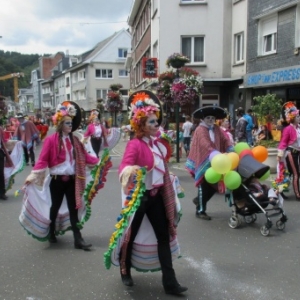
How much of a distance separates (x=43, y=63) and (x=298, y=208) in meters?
95.9

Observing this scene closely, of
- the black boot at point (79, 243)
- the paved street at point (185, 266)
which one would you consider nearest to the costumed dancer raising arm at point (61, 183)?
the black boot at point (79, 243)

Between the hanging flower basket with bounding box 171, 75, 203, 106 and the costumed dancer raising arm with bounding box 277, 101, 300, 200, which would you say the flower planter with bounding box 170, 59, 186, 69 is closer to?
the hanging flower basket with bounding box 171, 75, 203, 106

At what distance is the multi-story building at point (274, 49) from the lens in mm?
16625

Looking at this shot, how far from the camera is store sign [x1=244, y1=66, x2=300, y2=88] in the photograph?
1644cm

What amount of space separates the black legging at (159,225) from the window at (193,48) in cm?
1846

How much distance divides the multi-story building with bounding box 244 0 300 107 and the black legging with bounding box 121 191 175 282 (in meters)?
13.6

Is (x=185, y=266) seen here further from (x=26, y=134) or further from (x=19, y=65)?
(x=19, y=65)

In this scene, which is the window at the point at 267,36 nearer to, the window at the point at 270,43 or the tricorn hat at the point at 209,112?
the window at the point at 270,43

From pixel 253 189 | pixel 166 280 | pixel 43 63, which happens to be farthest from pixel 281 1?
pixel 43 63

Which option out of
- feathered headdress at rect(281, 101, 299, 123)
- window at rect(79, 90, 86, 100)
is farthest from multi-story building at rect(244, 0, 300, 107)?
window at rect(79, 90, 86, 100)

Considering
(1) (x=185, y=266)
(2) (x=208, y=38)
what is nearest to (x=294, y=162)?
(1) (x=185, y=266)

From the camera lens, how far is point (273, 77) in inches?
705

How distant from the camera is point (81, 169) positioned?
18.1ft

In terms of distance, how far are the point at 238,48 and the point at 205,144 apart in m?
16.0
